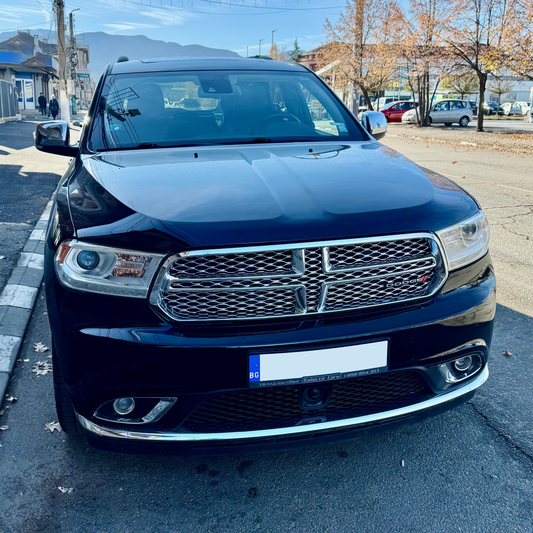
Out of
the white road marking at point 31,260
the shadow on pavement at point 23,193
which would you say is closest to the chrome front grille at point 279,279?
the white road marking at point 31,260

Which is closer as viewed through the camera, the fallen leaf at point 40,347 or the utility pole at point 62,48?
the fallen leaf at point 40,347

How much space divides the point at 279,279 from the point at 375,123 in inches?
91.5

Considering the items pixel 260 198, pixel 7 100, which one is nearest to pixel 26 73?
pixel 7 100

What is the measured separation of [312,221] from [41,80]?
6032 cm

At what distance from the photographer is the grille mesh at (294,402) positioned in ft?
6.56

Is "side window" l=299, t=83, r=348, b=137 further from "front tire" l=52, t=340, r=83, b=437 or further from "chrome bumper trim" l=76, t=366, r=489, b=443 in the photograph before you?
"front tire" l=52, t=340, r=83, b=437

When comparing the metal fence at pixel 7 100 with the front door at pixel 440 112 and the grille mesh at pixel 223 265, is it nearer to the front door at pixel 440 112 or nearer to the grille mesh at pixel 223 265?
the front door at pixel 440 112

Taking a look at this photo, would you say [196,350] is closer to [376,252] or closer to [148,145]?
[376,252]

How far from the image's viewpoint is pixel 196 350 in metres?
1.89

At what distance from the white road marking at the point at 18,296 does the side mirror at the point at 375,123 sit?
279 centimetres

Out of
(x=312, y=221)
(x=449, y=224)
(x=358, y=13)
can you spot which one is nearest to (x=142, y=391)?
(x=312, y=221)

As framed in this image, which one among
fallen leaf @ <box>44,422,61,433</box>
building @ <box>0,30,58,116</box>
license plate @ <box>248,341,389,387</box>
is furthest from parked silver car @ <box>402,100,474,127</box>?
license plate @ <box>248,341,389,387</box>

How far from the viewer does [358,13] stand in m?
37.6

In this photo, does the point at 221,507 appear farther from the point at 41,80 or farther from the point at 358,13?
the point at 41,80
